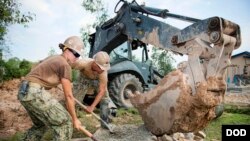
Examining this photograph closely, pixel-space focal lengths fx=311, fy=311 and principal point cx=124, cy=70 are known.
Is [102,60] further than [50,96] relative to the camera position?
Yes

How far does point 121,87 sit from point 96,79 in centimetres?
261

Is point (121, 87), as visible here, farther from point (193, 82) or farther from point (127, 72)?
point (193, 82)

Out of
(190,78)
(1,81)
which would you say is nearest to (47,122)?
(190,78)

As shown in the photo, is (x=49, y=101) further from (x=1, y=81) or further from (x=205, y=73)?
(x=1, y=81)

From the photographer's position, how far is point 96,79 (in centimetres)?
593

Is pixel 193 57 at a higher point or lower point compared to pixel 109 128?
higher

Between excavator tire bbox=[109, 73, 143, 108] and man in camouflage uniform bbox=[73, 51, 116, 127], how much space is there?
2270 mm

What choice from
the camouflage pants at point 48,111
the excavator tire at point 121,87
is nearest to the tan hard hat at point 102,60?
the camouflage pants at point 48,111

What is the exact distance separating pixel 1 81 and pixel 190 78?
Result: 40.7 feet

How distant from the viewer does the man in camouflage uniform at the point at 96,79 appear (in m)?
5.46

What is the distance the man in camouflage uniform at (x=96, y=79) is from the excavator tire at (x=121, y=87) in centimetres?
227

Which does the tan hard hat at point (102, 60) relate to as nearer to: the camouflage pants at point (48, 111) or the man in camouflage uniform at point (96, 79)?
the man in camouflage uniform at point (96, 79)

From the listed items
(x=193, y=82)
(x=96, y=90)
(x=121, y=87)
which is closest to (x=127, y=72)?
(x=121, y=87)

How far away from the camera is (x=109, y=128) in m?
5.52
